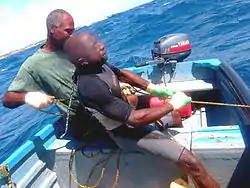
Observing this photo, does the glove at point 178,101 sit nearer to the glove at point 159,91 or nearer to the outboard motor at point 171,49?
the glove at point 159,91

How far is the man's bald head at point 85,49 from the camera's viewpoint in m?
3.14

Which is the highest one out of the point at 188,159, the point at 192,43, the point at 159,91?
the point at 159,91

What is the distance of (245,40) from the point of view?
10.6 metres

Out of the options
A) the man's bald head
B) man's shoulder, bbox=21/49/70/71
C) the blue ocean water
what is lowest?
the blue ocean water

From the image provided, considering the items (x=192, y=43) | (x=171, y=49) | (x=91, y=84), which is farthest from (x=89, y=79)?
(x=192, y=43)

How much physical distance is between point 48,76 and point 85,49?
36.9 inches

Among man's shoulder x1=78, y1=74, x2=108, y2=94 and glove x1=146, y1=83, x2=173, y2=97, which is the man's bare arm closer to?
man's shoulder x1=78, y1=74, x2=108, y2=94

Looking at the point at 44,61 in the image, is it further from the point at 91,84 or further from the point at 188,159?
the point at 188,159

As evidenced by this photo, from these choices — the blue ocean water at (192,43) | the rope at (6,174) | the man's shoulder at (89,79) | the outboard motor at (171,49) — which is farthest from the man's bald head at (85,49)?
the outboard motor at (171,49)

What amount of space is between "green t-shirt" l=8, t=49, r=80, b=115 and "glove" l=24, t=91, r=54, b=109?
23 centimetres

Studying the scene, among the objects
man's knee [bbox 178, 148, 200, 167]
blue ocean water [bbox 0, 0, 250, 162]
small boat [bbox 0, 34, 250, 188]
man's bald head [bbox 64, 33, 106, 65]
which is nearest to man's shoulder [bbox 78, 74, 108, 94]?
man's bald head [bbox 64, 33, 106, 65]

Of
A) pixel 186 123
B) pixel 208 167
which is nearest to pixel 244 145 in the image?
pixel 208 167

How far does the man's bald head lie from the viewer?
3.14 metres

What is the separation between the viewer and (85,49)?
3.14 metres
